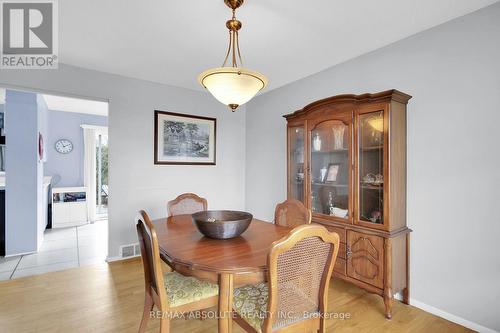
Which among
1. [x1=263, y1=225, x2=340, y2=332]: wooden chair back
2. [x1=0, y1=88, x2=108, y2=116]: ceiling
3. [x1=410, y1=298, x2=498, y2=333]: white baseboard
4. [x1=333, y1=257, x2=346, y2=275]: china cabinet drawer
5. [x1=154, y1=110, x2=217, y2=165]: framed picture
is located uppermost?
[x1=0, y1=88, x2=108, y2=116]: ceiling

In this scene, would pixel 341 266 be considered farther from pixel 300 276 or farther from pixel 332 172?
pixel 300 276

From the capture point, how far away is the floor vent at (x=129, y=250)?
11.0ft

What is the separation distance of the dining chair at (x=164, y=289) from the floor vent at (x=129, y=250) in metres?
1.97

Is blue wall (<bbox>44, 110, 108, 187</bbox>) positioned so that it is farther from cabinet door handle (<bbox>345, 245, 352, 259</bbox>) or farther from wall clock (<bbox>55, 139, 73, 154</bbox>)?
cabinet door handle (<bbox>345, 245, 352, 259</bbox>)

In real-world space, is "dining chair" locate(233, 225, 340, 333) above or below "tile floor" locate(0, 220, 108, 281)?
above

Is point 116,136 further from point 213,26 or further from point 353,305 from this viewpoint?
point 353,305

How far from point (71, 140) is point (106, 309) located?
15.7 feet

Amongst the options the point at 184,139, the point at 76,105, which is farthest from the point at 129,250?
the point at 76,105

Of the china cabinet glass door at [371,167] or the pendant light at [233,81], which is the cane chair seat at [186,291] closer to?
the pendant light at [233,81]

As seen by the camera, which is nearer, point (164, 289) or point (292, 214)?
point (164, 289)

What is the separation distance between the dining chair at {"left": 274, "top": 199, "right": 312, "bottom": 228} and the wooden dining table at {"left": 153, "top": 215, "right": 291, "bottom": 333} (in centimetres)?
43

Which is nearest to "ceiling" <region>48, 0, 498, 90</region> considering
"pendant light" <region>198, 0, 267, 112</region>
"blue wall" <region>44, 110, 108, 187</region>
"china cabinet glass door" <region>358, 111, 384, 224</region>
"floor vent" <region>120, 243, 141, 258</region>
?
"pendant light" <region>198, 0, 267, 112</region>

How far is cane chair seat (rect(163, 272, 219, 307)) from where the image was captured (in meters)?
1.53

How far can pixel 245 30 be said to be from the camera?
7.27 ft
